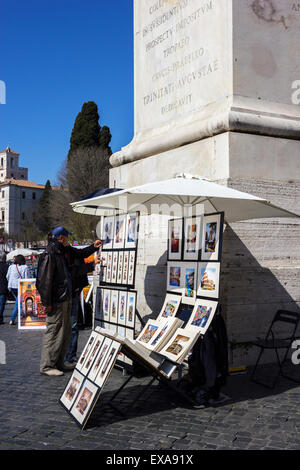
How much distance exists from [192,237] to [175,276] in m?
0.53

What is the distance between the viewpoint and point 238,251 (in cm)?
604

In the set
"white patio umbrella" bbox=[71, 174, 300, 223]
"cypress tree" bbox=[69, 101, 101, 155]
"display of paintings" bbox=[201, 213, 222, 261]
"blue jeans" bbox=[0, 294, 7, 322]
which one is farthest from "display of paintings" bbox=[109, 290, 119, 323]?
"cypress tree" bbox=[69, 101, 101, 155]

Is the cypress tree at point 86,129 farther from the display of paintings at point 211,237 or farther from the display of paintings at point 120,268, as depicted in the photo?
the display of paintings at point 211,237

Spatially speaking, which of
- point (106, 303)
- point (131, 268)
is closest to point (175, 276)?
point (131, 268)

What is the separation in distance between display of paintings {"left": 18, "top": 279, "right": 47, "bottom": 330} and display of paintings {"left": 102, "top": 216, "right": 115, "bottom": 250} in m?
4.04

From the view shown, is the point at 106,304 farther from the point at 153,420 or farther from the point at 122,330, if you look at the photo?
the point at 153,420

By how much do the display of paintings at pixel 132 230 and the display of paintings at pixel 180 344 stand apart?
1.40m

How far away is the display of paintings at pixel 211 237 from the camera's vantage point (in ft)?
16.5

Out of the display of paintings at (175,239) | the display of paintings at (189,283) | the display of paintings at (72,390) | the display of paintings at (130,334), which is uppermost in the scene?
the display of paintings at (175,239)

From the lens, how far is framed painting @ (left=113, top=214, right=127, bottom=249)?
6.21 metres

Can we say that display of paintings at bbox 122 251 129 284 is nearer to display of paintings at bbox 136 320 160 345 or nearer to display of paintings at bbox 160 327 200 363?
display of paintings at bbox 136 320 160 345

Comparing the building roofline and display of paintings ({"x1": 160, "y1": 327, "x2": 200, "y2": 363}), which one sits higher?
the building roofline

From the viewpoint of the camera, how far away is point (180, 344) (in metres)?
4.77

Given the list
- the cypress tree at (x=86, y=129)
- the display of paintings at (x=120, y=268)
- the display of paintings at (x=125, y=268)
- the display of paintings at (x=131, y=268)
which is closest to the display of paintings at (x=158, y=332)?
the display of paintings at (x=131, y=268)
